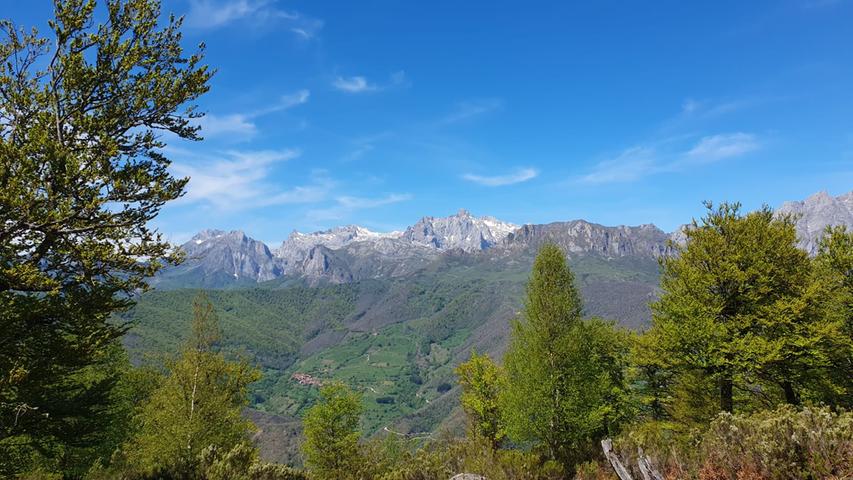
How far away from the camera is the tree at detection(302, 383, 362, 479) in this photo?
3038 centimetres

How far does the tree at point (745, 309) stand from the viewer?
18062 millimetres

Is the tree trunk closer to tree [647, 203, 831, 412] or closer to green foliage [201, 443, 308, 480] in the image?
tree [647, 203, 831, 412]

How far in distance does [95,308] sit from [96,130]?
492cm

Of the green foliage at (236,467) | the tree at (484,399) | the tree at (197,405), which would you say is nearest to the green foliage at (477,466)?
the green foliage at (236,467)

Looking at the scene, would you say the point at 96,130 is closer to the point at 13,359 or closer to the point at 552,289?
the point at 13,359

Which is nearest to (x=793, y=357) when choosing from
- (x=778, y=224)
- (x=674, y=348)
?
(x=674, y=348)

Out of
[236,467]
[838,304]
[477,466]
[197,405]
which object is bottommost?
[477,466]

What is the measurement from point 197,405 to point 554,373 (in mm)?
21610

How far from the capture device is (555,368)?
2362cm

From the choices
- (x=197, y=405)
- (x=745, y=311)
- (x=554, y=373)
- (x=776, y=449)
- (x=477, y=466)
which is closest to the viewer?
(x=776, y=449)

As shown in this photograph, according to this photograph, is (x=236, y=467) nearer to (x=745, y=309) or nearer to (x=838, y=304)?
(x=745, y=309)

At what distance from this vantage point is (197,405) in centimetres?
2609

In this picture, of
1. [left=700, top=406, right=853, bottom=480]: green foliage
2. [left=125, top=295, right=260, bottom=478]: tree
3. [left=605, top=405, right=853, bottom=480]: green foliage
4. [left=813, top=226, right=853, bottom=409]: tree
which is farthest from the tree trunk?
[left=125, top=295, right=260, bottom=478]: tree

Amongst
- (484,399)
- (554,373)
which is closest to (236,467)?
(554,373)
